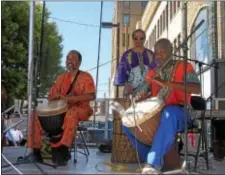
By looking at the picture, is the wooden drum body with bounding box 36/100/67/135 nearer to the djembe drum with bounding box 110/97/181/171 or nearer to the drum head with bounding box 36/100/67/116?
the drum head with bounding box 36/100/67/116

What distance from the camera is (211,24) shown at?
10.8m

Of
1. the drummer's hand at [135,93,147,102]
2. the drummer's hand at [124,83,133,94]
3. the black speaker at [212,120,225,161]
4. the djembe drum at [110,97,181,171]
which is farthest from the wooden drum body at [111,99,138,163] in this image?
the black speaker at [212,120,225,161]

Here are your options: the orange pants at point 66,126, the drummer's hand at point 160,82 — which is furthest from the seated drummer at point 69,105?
the drummer's hand at point 160,82

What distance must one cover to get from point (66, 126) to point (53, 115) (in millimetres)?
154

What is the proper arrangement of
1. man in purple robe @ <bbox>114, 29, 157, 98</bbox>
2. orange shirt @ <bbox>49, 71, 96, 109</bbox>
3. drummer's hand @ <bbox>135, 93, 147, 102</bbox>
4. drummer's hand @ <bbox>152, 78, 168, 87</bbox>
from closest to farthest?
drummer's hand @ <bbox>152, 78, 168, 87</bbox> → drummer's hand @ <bbox>135, 93, 147, 102</bbox> → orange shirt @ <bbox>49, 71, 96, 109</bbox> → man in purple robe @ <bbox>114, 29, 157, 98</bbox>

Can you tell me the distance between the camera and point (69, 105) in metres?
4.18

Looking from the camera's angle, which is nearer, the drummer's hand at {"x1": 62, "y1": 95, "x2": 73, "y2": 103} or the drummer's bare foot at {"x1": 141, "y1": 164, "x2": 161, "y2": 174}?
the drummer's bare foot at {"x1": 141, "y1": 164, "x2": 161, "y2": 174}

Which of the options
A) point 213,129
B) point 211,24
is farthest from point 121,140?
point 211,24

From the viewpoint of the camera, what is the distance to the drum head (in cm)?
403

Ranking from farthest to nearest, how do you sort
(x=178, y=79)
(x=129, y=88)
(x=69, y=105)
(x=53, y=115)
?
(x=129, y=88) → (x=69, y=105) → (x=53, y=115) → (x=178, y=79)

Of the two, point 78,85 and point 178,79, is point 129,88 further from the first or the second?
point 178,79

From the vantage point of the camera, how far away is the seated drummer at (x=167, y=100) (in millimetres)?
3250

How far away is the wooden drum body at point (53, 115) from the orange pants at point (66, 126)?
5cm

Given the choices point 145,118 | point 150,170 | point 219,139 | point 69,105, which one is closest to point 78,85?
point 69,105
